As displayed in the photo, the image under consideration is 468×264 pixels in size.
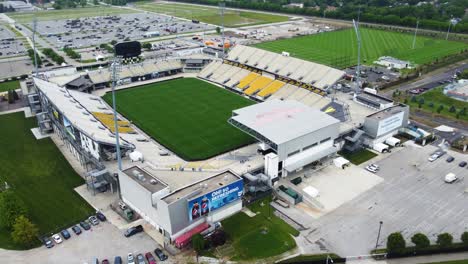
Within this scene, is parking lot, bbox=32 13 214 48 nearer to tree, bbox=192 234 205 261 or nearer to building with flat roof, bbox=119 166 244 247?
building with flat roof, bbox=119 166 244 247

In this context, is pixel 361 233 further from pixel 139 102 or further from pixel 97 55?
pixel 97 55

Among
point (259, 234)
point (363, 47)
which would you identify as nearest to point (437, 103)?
point (363, 47)

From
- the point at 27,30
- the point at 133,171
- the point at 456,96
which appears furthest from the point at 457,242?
the point at 27,30

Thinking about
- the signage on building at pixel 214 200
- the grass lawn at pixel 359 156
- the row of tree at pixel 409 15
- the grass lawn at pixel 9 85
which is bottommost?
the grass lawn at pixel 359 156

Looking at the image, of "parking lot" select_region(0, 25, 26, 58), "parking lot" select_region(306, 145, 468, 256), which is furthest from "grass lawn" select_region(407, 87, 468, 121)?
"parking lot" select_region(0, 25, 26, 58)

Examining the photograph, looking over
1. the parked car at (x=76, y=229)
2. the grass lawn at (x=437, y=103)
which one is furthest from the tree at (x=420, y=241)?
the grass lawn at (x=437, y=103)

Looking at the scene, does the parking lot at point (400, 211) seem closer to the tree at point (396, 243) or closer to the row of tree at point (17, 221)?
the tree at point (396, 243)
